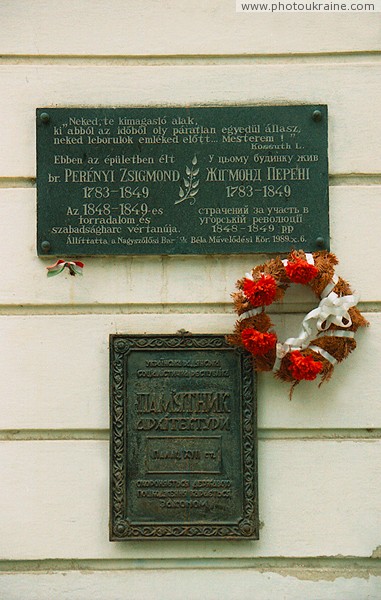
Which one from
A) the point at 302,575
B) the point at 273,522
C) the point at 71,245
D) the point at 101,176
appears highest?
the point at 101,176

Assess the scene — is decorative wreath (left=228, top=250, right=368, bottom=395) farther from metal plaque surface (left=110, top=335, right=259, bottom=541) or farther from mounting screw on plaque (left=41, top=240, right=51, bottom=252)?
mounting screw on plaque (left=41, top=240, right=51, bottom=252)

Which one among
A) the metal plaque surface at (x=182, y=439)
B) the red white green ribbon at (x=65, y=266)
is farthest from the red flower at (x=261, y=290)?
the red white green ribbon at (x=65, y=266)

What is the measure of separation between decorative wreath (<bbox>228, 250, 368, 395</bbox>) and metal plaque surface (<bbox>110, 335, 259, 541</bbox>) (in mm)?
202

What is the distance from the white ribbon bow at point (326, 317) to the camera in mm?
4336

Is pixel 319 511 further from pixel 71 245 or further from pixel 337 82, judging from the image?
pixel 337 82

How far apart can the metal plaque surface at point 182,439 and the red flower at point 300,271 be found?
0.57 meters

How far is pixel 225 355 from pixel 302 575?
1.35 meters

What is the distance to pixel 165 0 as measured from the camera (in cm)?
466

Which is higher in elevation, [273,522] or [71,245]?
[71,245]

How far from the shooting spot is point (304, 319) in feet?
14.5

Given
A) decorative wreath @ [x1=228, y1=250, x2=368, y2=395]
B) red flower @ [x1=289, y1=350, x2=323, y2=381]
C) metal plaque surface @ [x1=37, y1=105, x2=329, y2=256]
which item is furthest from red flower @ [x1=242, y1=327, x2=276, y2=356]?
metal plaque surface @ [x1=37, y1=105, x2=329, y2=256]

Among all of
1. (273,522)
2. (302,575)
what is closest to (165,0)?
(273,522)

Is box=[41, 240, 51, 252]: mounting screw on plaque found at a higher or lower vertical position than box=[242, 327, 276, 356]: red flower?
higher

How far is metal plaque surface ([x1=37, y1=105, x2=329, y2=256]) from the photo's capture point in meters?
4.57
